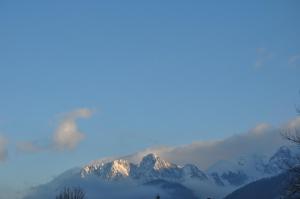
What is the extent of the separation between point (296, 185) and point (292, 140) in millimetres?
3268

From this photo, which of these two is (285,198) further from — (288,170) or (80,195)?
(80,195)

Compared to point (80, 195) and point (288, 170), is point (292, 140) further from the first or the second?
point (80, 195)

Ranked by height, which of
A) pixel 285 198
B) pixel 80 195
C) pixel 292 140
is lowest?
pixel 285 198

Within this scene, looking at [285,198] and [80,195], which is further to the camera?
[80,195]

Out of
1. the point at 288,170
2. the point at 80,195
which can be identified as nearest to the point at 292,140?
the point at 288,170

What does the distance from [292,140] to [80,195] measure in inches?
2770

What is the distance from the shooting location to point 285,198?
4475 cm

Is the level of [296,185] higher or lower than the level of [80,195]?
lower

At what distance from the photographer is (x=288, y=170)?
4478cm

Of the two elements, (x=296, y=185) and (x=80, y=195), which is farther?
(x=80, y=195)

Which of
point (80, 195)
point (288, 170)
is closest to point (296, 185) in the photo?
point (288, 170)

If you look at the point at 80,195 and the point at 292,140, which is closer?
the point at 292,140

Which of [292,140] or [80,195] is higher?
[80,195]

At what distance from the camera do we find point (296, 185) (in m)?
43.1
